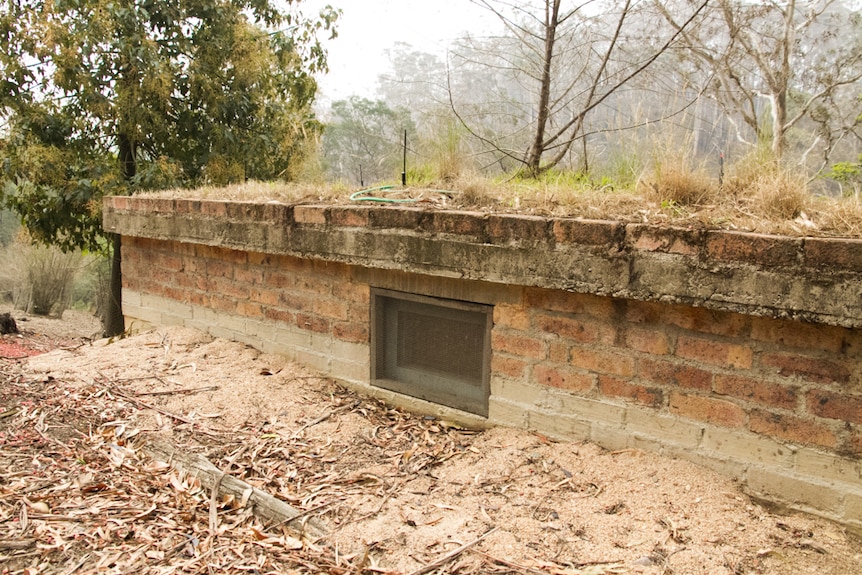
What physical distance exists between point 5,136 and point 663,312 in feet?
30.2

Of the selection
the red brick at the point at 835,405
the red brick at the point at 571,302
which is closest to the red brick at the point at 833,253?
the red brick at the point at 835,405

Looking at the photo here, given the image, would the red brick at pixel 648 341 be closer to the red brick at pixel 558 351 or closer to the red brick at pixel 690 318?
the red brick at pixel 690 318

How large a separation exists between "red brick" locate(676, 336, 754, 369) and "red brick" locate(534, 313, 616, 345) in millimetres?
301

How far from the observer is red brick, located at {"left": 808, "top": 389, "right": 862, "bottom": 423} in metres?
2.30

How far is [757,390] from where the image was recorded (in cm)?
249

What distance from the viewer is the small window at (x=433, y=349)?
3.32 metres

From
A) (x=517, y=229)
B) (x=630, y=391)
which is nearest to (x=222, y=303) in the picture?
(x=517, y=229)

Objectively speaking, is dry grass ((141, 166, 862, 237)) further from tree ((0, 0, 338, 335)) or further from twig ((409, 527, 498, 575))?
tree ((0, 0, 338, 335))

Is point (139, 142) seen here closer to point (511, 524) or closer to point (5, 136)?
point (5, 136)

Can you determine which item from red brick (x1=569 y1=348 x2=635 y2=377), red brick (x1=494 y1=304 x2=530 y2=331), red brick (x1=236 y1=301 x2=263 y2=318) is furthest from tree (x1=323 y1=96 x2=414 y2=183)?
red brick (x1=569 y1=348 x2=635 y2=377)

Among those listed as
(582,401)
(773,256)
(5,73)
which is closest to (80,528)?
(582,401)

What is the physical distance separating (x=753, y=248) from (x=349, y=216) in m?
2.03

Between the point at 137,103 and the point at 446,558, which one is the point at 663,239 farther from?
the point at 137,103

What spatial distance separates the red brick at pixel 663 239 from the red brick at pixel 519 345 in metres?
0.69
